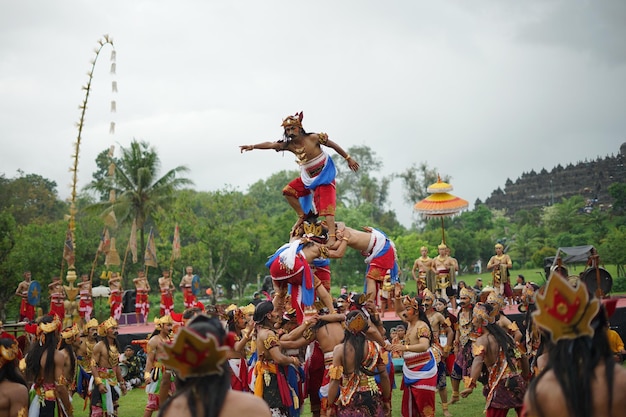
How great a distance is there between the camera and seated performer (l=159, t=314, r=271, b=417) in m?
3.36

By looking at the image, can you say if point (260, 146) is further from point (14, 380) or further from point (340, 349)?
point (14, 380)

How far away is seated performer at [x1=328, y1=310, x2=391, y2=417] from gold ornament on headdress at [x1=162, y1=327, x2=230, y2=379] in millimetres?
3779

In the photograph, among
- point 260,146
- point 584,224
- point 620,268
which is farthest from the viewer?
point 584,224

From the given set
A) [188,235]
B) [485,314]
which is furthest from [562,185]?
[485,314]

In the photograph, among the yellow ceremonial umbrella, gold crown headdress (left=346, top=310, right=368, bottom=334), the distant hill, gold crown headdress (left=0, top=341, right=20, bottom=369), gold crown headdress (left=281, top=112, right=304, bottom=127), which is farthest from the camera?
the distant hill

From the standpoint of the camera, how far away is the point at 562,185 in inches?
2717

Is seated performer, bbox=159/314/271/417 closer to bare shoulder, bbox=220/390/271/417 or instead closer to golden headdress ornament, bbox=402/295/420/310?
bare shoulder, bbox=220/390/271/417

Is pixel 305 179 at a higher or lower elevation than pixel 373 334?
higher

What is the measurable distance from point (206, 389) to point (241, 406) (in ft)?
0.62

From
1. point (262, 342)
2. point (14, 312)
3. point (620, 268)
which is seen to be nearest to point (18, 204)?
point (14, 312)

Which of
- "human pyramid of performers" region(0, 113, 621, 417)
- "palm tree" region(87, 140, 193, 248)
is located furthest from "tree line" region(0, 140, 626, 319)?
"human pyramid of performers" region(0, 113, 621, 417)

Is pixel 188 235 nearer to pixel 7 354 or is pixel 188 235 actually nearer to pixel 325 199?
pixel 325 199

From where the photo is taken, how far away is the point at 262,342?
24.5 ft

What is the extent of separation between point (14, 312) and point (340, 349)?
27110 mm
